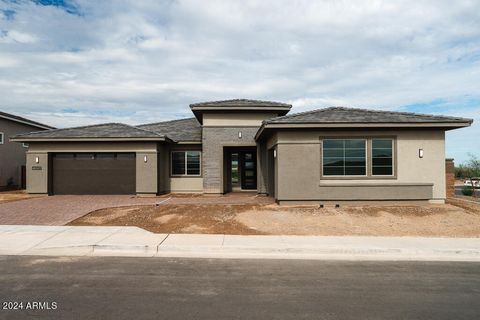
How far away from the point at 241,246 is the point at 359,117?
30.3ft

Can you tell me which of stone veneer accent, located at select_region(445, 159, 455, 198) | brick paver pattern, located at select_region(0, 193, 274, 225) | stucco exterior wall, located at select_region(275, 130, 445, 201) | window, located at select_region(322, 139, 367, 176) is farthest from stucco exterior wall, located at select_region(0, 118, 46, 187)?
stone veneer accent, located at select_region(445, 159, 455, 198)

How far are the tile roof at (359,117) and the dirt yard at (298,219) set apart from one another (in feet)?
12.2

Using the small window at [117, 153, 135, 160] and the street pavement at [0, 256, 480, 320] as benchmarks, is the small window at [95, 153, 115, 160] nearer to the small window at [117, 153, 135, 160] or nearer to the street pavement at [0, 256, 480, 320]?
the small window at [117, 153, 135, 160]

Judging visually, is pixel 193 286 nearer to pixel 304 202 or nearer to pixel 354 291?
pixel 354 291

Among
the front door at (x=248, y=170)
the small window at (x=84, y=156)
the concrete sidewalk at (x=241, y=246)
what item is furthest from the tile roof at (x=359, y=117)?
the small window at (x=84, y=156)

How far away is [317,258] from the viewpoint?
26.1ft

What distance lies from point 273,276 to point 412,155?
36.9ft

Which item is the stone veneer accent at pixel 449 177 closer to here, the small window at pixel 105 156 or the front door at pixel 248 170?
the front door at pixel 248 170

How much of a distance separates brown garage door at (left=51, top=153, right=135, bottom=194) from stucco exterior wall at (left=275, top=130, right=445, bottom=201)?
9.50 meters

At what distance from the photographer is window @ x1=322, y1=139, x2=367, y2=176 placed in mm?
14828

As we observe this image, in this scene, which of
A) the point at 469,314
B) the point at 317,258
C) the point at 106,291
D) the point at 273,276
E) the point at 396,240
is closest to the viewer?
the point at 469,314

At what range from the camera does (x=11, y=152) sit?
24.6 meters

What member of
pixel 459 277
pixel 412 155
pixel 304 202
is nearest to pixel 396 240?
pixel 459 277

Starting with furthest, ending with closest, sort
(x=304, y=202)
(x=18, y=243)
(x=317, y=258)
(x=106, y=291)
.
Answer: (x=304, y=202)
(x=18, y=243)
(x=317, y=258)
(x=106, y=291)
